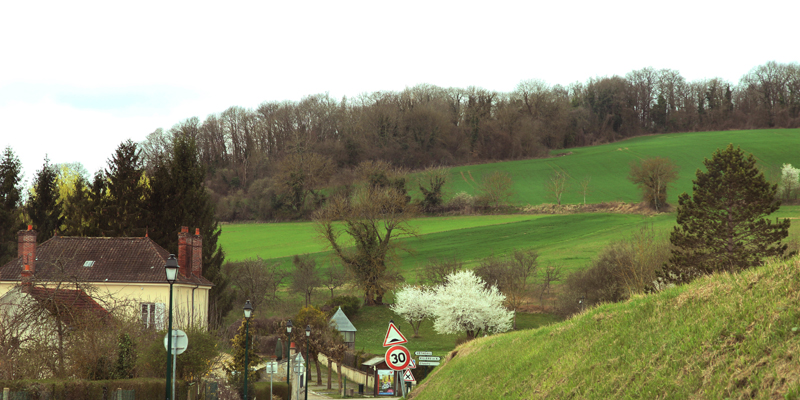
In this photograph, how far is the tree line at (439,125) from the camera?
106312 millimetres

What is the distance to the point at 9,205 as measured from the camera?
48438mm

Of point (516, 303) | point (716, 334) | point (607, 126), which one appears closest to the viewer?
point (716, 334)

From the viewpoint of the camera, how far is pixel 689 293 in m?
9.84

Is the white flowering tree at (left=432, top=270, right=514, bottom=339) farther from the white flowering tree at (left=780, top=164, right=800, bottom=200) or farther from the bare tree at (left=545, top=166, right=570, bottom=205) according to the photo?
the white flowering tree at (left=780, top=164, right=800, bottom=200)

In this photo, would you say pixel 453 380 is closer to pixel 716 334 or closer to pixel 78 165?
pixel 716 334

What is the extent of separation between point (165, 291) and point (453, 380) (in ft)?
87.9

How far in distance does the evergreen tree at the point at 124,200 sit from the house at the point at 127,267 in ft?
17.7

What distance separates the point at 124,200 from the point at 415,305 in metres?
25.9

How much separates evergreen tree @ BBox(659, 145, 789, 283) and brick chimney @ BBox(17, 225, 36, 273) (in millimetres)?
37008

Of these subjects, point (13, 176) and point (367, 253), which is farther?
point (367, 253)

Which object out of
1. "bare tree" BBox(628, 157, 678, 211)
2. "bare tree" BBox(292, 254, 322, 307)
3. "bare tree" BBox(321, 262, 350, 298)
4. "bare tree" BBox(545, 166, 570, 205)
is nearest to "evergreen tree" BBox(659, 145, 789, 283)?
"bare tree" BBox(321, 262, 350, 298)

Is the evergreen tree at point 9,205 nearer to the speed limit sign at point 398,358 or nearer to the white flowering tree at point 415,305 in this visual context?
the white flowering tree at point 415,305

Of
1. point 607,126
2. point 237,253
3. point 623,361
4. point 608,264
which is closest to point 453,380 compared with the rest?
point 623,361

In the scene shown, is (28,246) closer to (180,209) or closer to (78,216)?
(180,209)
